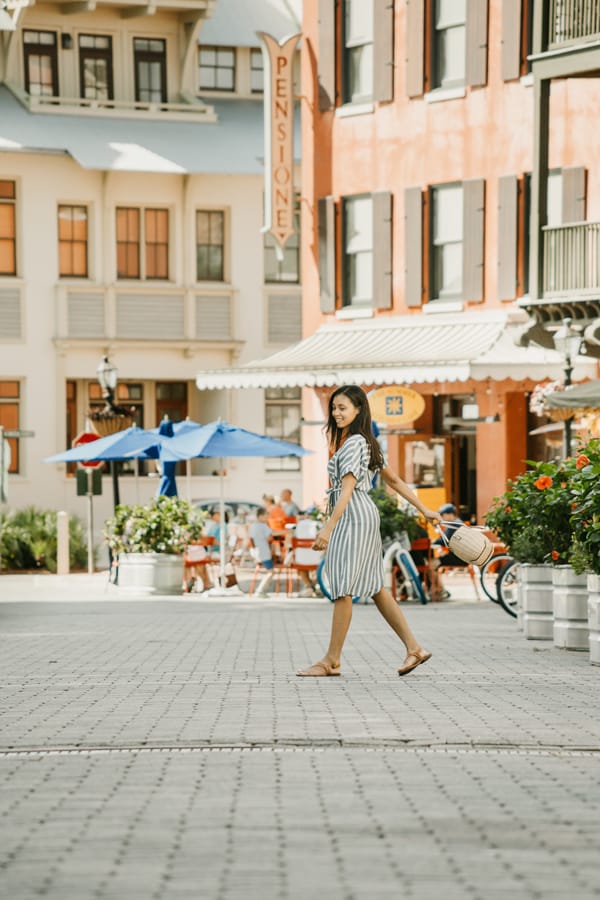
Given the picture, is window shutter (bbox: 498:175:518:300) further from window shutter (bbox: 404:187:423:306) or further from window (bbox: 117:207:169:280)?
window (bbox: 117:207:169:280)

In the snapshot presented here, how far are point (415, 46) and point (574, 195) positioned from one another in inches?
168

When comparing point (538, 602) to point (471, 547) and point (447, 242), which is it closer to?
point (471, 547)

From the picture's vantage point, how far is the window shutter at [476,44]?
102ft

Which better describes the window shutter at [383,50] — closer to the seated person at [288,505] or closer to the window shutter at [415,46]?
the window shutter at [415,46]

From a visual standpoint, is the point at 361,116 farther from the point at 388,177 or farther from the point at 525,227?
the point at 525,227

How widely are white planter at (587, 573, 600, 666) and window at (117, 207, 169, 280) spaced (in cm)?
2892

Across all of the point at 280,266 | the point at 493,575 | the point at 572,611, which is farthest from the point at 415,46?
the point at 572,611

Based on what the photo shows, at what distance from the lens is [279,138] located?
3328cm

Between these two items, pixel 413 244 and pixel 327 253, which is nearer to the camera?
pixel 413 244

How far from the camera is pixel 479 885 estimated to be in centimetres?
589

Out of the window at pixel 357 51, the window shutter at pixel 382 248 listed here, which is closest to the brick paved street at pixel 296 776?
the window shutter at pixel 382 248

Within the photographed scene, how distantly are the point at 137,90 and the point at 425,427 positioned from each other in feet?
41.7

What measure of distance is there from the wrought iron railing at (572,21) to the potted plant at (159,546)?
8.38 m

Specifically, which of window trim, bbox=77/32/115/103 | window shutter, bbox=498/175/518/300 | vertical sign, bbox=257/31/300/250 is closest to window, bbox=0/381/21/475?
window trim, bbox=77/32/115/103
